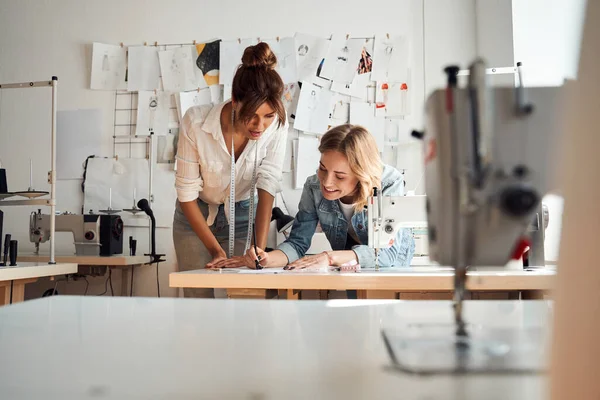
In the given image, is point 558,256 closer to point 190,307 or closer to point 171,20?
point 190,307

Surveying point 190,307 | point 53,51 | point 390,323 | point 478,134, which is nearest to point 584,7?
point 478,134

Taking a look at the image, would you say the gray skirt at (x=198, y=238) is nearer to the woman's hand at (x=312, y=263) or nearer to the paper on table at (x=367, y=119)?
the woman's hand at (x=312, y=263)

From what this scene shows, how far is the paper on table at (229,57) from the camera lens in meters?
3.86

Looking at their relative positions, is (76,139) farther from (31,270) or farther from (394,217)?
(394,217)

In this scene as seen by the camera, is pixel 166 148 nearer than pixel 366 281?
No

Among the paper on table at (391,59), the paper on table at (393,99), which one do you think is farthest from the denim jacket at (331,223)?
the paper on table at (391,59)

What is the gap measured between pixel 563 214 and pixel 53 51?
175 inches

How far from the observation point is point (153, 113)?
390 centimetres

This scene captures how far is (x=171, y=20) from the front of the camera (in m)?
3.99

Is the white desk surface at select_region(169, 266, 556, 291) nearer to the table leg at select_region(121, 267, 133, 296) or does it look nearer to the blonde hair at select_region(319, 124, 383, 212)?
the blonde hair at select_region(319, 124, 383, 212)

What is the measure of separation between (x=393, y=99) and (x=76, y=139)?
2346mm

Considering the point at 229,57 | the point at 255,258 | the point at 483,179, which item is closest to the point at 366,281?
the point at 255,258

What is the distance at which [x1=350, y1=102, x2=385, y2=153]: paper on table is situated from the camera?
3.79 m

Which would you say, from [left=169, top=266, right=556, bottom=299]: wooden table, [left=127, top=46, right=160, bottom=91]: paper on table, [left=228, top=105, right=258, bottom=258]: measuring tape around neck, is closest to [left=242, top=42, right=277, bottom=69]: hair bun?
[left=228, top=105, right=258, bottom=258]: measuring tape around neck
